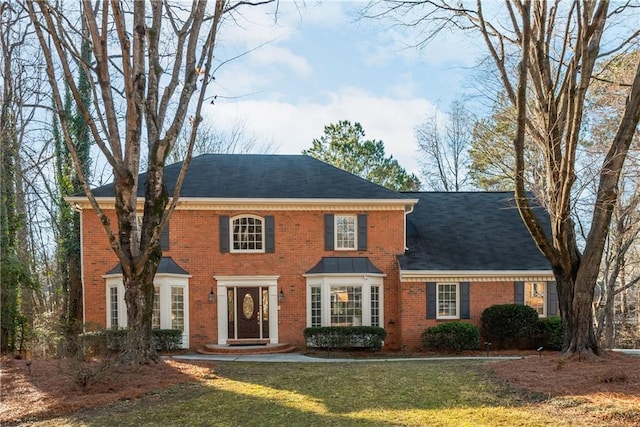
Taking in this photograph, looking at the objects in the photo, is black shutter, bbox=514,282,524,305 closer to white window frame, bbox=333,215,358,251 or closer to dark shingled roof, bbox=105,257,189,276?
white window frame, bbox=333,215,358,251

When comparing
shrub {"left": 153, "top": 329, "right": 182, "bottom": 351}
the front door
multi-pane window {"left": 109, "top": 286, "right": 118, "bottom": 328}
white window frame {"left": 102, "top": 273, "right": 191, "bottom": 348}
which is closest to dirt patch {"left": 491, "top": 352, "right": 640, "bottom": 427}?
the front door

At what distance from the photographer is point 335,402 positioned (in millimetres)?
7711

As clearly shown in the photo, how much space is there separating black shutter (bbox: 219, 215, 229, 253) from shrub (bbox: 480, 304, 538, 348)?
357 inches

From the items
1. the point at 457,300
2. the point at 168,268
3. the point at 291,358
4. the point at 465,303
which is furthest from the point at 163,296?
the point at 465,303

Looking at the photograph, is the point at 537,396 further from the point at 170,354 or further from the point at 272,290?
the point at 170,354

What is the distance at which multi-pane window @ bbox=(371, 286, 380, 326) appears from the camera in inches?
648

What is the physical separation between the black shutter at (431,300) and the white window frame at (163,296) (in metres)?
8.18

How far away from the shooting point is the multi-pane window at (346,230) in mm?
16734

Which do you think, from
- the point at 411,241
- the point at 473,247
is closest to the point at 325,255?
the point at 411,241

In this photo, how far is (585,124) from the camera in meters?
19.3

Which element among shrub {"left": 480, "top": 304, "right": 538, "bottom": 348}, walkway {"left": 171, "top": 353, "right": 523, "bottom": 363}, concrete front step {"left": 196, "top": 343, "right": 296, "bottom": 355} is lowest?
concrete front step {"left": 196, "top": 343, "right": 296, "bottom": 355}

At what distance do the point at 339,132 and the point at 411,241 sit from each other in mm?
15296

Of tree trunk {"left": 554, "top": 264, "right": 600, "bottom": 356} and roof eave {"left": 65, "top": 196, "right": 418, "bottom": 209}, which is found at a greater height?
roof eave {"left": 65, "top": 196, "right": 418, "bottom": 209}

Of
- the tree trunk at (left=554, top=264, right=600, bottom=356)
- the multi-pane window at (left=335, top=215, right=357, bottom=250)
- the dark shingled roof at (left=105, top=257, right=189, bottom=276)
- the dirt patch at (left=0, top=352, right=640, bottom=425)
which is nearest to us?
the dirt patch at (left=0, top=352, right=640, bottom=425)
